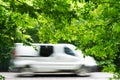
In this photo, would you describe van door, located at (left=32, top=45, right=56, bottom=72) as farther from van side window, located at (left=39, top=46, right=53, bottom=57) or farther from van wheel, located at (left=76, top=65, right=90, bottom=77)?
van wheel, located at (left=76, top=65, right=90, bottom=77)

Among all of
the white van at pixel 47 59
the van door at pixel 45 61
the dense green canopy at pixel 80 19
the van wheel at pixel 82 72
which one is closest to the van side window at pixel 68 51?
the white van at pixel 47 59

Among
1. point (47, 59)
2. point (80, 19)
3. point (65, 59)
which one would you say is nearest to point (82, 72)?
point (65, 59)

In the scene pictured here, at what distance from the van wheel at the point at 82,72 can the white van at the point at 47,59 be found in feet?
0.16

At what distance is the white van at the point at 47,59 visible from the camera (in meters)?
14.7

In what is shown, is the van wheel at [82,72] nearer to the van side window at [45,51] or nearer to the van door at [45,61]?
the van door at [45,61]

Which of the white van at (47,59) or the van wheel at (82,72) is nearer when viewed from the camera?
the white van at (47,59)

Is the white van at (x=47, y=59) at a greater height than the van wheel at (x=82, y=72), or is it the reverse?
the white van at (x=47, y=59)

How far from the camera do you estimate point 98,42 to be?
224 inches

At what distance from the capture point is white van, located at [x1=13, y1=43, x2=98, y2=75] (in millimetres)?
14727

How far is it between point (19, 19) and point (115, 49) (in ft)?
5.72

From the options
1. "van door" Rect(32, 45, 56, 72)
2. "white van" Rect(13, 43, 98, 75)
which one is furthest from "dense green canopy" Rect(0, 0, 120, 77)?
"van door" Rect(32, 45, 56, 72)

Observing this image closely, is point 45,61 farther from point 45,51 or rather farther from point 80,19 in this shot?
point 80,19

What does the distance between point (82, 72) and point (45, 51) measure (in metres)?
1.85

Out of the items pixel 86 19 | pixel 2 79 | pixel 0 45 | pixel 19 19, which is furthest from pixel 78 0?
pixel 2 79
